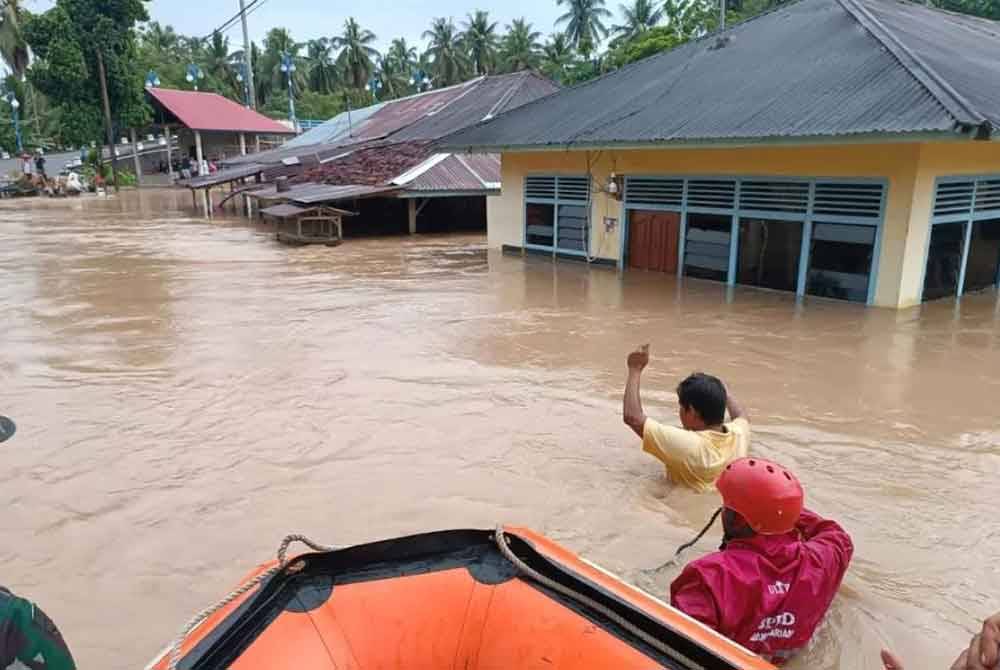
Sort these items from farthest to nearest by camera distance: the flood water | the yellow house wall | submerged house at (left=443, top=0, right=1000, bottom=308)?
the yellow house wall → submerged house at (left=443, top=0, right=1000, bottom=308) → the flood water

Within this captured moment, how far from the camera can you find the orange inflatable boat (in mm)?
2014

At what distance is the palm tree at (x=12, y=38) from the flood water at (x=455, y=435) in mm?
34001

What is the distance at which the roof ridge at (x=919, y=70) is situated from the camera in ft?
24.8

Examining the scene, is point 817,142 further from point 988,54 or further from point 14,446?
point 14,446

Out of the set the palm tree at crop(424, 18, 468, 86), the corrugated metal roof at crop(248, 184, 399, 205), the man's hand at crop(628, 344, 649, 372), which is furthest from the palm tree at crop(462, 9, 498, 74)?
the man's hand at crop(628, 344, 649, 372)

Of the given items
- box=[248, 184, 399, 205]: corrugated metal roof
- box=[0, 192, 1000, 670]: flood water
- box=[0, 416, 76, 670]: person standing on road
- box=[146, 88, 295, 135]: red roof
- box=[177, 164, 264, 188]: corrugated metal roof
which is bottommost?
box=[0, 192, 1000, 670]: flood water

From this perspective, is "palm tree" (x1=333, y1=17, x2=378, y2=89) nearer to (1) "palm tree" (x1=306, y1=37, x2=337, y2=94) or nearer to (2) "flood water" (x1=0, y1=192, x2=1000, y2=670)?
(1) "palm tree" (x1=306, y1=37, x2=337, y2=94)

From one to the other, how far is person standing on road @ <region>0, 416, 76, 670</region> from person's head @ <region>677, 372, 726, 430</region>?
300 cm

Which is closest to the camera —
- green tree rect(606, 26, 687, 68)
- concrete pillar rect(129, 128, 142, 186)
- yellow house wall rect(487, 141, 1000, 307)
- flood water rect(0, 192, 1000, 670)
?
flood water rect(0, 192, 1000, 670)

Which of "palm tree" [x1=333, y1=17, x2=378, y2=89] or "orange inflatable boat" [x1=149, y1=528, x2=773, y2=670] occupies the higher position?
"palm tree" [x1=333, y1=17, x2=378, y2=89]

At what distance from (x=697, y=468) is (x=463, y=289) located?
7.94 m

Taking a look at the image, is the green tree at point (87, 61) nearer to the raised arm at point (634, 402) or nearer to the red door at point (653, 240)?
the red door at point (653, 240)

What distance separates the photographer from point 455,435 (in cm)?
546

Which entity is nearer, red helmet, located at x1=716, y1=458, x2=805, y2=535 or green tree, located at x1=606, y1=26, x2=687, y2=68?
red helmet, located at x1=716, y1=458, x2=805, y2=535
